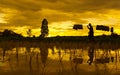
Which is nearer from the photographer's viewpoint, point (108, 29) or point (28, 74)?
point (28, 74)

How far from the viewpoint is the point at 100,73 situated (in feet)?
45.8

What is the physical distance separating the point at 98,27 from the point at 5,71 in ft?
83.9

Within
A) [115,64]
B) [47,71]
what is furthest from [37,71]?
[115,64]

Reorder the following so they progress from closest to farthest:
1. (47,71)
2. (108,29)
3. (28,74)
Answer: (28,74), (47,71), (108,29)

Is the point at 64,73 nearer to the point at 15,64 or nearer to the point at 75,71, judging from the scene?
the point at 75,71

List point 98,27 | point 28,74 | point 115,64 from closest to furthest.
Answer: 1. point 28,74
2. point 115,64
3. point 98,27

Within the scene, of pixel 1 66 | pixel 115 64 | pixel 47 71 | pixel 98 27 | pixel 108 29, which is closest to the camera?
pixel 47 71

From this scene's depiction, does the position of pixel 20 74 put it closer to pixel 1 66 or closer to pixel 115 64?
pixel 1 66

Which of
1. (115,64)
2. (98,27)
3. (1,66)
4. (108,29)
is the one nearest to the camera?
(1,66)

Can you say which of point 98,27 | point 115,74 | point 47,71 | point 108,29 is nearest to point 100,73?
point 115,74

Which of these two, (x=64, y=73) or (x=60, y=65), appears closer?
(x=64, y=73)

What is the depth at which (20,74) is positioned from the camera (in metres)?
13.4

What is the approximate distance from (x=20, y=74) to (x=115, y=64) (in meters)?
5.56

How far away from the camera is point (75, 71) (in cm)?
1448
